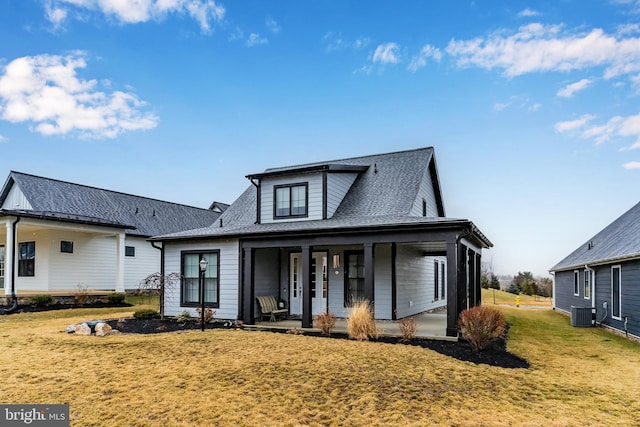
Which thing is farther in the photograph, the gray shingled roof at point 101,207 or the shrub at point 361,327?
the gray shingled roof at point 101,207

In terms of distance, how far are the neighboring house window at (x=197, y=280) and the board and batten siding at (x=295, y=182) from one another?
85.1 inches

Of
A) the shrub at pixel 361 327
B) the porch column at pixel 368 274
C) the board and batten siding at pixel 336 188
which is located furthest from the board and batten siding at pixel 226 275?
the shrub at pixel 361 327

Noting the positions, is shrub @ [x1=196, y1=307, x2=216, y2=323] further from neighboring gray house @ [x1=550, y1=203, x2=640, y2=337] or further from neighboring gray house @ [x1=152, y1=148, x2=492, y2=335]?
neighboring gray house @ [x1=550, y1=203, x2=640, y2=337]

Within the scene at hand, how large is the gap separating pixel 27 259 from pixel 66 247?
1.91 meters

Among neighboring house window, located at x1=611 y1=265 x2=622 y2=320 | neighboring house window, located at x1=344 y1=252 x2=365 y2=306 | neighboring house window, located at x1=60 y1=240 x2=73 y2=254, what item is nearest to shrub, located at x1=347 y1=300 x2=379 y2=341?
neighboring house window, located at x1=344 y1=252 x2=365 y2=306

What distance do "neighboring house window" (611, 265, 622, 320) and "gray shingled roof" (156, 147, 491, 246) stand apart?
3.80m

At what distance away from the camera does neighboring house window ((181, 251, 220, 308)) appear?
1415 centimetres

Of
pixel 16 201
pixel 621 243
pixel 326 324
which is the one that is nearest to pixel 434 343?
pixel 326 324

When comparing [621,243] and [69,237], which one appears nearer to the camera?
[621,243]

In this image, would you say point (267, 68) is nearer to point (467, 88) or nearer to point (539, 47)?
point (467, 88)

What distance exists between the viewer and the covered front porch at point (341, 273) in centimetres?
1164

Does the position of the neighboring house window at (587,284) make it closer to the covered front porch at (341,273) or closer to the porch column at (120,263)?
the covered front porch at (341,273)

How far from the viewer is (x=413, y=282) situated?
52.7ft

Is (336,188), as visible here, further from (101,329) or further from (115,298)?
(115,298)
